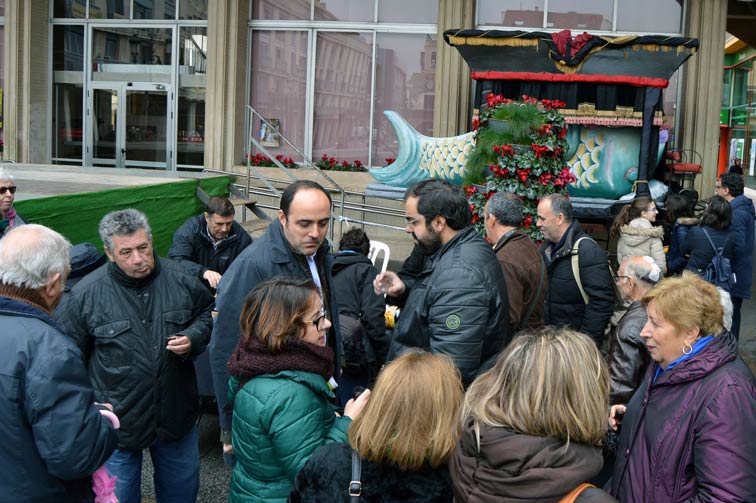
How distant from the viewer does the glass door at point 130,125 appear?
15.3m

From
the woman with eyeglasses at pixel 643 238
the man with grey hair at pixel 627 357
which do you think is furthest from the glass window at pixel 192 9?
the man with grey hair at pixel 627 357

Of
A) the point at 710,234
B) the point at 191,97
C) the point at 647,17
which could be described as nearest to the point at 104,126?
the point at 191,97

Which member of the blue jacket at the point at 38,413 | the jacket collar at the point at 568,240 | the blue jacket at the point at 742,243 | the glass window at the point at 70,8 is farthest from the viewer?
the glass window at the point at 70,8

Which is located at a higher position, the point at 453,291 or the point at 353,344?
the point at 453,291

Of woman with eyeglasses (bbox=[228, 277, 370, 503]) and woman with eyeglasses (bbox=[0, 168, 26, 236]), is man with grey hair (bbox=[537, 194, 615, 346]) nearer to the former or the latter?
woman with eyeglasses (bbox=[228, 277, 370, 503])

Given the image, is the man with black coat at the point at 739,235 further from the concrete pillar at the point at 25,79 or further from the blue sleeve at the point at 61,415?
the concrete pillar at the point at 25,79

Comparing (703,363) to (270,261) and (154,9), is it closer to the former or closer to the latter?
(270,261)

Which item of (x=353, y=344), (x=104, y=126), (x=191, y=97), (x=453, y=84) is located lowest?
(x=353, y=344)

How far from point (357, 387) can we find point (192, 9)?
13.3 meters

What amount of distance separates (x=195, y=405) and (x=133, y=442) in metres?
0.36

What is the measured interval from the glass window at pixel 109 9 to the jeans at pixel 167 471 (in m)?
13.0

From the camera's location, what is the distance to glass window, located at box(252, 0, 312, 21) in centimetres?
1414

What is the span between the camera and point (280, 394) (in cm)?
268

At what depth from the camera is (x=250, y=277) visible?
142 inches
